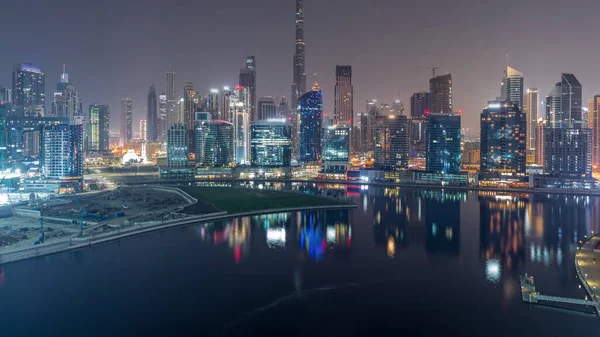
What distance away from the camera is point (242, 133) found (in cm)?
10819

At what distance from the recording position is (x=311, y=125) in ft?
Result: 365

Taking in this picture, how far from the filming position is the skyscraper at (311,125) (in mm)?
110688

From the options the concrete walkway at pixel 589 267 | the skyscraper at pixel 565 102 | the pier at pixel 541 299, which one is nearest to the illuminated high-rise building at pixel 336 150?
the skyscraper at pixel 565 102

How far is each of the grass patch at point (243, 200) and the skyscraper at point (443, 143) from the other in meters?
32.7

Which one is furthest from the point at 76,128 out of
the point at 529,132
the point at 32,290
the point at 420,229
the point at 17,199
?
the point at 529,132

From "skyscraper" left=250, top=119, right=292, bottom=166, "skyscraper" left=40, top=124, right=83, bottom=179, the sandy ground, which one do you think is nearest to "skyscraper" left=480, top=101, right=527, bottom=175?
"skyscraper" left=250, top=119, right=292, bottom=166

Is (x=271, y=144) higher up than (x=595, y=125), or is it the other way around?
(x=595, y=125)

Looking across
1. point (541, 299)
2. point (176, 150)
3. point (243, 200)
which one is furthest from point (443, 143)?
point (541, 299)

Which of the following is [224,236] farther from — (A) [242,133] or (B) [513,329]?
(A) [242,133]

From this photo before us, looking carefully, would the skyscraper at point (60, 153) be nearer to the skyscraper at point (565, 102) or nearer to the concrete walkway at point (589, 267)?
the concrete walkway at point (589, 267)

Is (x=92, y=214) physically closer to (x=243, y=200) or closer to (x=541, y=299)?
(x=243, y=200)

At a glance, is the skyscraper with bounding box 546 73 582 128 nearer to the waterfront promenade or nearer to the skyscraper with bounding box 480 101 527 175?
the skyscraper with bounding box 480 101 527 175

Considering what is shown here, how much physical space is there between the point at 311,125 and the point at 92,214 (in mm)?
79168

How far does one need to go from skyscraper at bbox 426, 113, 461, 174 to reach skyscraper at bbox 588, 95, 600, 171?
3403 centimetres
